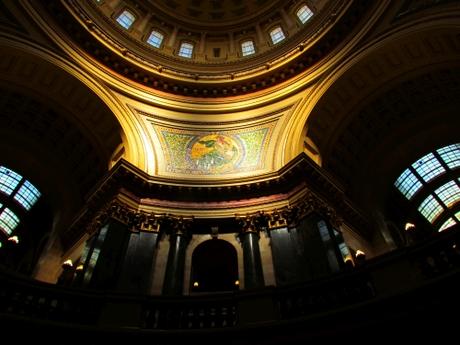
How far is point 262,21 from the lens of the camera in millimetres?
26500

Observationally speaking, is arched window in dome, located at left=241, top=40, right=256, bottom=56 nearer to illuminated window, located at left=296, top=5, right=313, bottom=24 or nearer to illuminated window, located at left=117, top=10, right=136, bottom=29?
illuminated window, located at left=296, top=5, right=313, bottom=24

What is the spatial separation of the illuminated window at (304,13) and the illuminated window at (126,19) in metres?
10.6

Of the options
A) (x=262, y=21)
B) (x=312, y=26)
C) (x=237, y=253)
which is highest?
(x=262, y=21)

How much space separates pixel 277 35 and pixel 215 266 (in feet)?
52.3

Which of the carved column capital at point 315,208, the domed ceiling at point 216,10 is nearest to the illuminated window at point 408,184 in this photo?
the carved column capital at point 315,208

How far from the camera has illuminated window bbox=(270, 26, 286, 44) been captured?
24.5 m

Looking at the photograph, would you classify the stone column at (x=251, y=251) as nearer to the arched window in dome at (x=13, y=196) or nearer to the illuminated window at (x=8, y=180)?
the arched window in dome at (x=13, y=196)

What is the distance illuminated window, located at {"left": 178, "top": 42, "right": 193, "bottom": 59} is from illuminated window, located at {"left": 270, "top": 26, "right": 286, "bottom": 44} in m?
5.40

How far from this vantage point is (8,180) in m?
20.5

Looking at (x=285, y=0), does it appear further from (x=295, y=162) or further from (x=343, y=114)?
(x=295, y=162)

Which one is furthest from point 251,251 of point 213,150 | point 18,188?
point 18,188

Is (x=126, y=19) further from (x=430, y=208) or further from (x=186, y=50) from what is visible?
(x=430, y=208)

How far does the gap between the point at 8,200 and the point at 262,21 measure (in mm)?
19182

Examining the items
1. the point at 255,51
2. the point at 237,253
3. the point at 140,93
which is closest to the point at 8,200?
the point at 140,93
